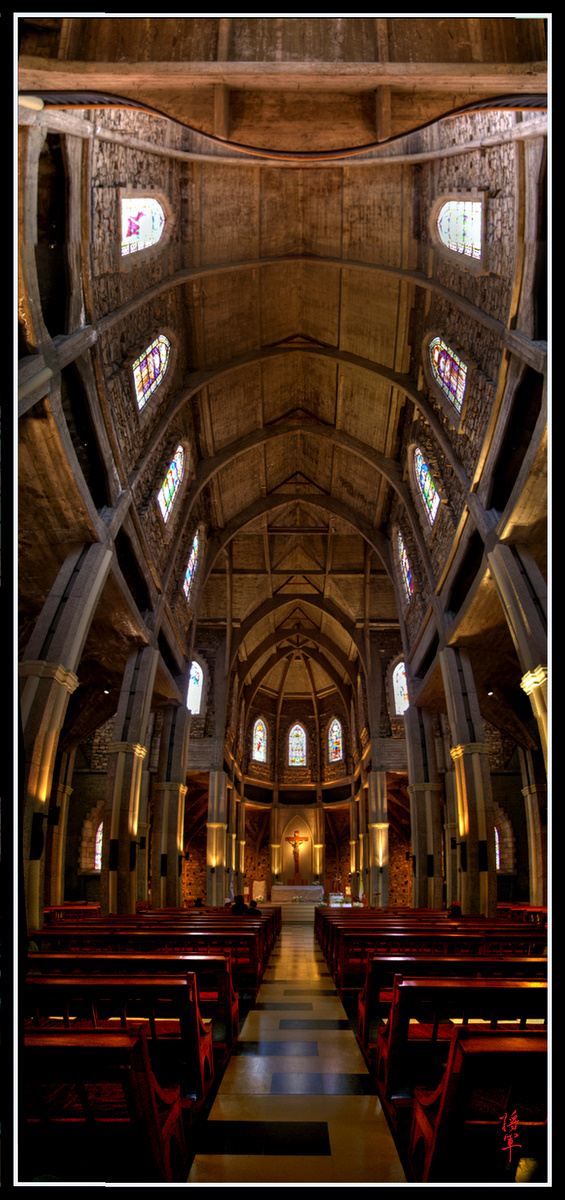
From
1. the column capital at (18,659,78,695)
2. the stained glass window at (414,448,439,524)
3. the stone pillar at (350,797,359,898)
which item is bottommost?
the stone pillar at (350,797,359,898)

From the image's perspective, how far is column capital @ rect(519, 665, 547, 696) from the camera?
33.9 ft

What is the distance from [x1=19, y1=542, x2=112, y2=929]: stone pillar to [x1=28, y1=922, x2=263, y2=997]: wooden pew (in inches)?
59.5

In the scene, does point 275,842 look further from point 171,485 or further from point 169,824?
point 171,485

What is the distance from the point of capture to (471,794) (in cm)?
1562

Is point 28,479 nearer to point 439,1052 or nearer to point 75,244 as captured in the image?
point 75,244

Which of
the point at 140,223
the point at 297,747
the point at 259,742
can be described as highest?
the point at 140,223

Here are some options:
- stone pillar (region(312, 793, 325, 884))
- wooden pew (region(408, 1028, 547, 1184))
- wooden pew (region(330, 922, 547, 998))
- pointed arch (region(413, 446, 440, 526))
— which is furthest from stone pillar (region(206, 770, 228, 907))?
wooden pew (region(408, 1028, 547, 1184))

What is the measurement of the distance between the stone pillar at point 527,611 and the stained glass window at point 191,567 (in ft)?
37.1

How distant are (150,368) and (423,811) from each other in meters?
14.8

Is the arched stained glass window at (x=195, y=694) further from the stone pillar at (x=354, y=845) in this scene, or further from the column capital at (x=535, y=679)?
the column capital at (x=535, y=679)

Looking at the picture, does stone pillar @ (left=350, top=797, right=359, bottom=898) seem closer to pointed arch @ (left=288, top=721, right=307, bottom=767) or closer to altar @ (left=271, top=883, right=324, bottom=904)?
altar @ (left=271, top=883, right=324, bottom=904)

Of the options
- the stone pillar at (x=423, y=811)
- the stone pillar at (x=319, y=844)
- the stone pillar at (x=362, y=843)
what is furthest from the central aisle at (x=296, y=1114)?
the stone pillar at (x=319, y=844)

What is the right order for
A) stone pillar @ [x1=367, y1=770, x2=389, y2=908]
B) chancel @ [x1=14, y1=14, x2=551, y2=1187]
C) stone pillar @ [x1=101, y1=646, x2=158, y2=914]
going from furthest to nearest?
stone pillar @ [x1=367, y1=770, x2=389, y2=908] < stone pillar @ [x1=101, y1=646, x2=158, y2=914] < chancel @ [x1=14, y1=14, x2=551, y2=1187]

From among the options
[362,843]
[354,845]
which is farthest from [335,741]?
[362,843]
